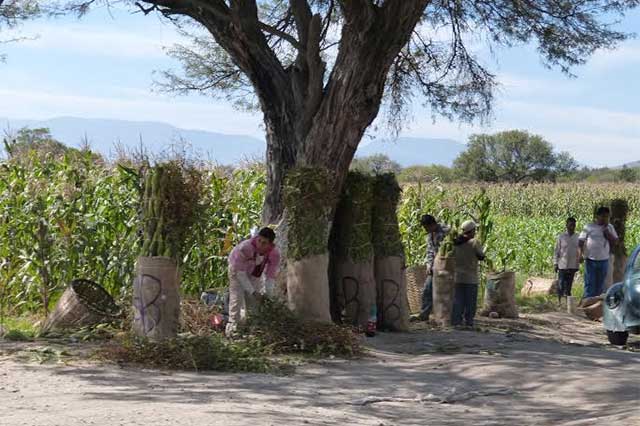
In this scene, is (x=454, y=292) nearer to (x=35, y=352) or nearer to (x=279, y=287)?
(x=279, y=287)

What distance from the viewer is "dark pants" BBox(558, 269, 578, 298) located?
1925 cm

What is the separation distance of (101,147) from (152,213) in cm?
506

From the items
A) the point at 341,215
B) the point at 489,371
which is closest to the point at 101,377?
the point at 489,371

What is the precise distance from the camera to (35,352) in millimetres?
10891

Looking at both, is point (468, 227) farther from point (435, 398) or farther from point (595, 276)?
point (435, 398)

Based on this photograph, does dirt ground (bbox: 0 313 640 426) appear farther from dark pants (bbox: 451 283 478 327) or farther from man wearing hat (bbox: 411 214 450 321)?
man wearing hat (bbox: 411 214 450 321)

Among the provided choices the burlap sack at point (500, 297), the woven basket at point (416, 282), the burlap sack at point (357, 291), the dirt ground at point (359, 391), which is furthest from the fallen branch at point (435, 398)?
the woven basket at point (416, 282)

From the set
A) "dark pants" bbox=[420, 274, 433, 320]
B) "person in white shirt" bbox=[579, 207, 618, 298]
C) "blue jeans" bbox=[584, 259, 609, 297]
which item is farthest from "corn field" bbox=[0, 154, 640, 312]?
"blue jeans" bbox=[584, 259, 609, 297]

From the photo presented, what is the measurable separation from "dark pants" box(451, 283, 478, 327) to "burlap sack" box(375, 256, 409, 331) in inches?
37.7

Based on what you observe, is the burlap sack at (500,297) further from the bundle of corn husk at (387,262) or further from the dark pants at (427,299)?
the bundle of corn husk at (387,262)

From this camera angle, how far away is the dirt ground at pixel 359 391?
7.78 meters

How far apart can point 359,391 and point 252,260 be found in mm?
2968

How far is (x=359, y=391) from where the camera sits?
31.7ft

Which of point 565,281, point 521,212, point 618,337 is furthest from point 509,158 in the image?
point 618,337
